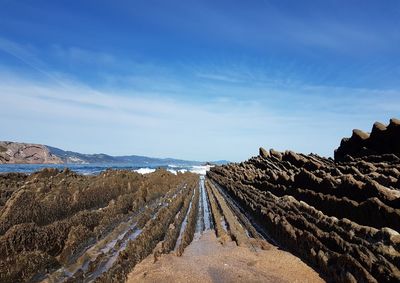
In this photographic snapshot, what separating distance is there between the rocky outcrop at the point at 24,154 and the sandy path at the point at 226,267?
10546 centimetres

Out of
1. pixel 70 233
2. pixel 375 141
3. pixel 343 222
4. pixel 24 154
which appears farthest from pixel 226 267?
pixel 24 154

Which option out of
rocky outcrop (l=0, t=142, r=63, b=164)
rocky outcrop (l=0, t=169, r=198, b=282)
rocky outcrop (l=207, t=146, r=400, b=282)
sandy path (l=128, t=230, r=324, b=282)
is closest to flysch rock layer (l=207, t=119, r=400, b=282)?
rocky outcrop (l=207, t=146, r=400, b=282)

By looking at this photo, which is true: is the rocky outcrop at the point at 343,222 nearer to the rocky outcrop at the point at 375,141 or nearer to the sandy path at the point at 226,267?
the sandy path at the point at 226,267

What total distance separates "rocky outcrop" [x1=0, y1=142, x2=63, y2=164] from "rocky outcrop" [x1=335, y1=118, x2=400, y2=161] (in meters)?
97.2

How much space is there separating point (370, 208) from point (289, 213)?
2582mm

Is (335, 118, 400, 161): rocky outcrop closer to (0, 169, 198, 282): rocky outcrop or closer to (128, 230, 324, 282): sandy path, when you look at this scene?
(0, 169, 198, 282): rocky outcrop

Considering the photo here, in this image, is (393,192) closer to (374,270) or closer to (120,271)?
(374,270)

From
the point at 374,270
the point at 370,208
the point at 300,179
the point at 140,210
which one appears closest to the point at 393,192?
the point at 370,208

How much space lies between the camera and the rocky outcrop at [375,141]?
18219 millimetres

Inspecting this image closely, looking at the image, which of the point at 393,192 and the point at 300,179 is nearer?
the point at 393,192

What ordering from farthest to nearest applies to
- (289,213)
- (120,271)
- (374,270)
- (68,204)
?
(68,204) → (289,213) → (120,271) → (374,270)

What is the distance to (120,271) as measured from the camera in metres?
6.55

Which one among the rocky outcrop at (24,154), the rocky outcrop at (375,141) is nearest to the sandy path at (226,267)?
the rocky outcrop at (375,141)

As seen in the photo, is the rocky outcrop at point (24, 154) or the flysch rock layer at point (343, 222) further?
the rocky outcrop at point (24, 154)
